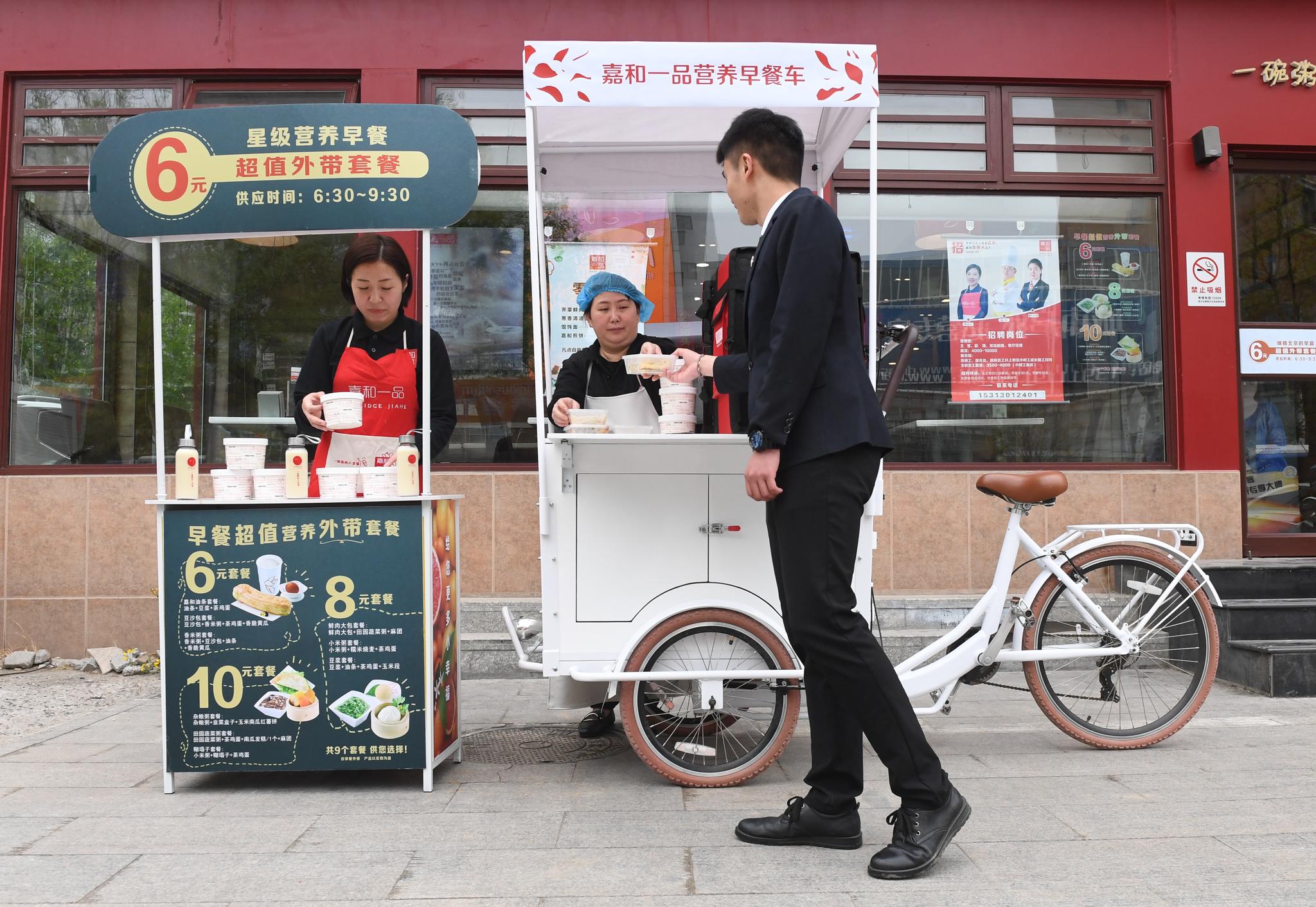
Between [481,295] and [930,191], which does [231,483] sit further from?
[930,191]

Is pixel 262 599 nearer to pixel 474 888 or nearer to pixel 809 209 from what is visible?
pixel 474 888

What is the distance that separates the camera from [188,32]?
23.5ft

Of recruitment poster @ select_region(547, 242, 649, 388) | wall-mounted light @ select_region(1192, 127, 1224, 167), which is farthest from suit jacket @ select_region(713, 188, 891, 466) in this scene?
wall-mounted light @ select_region(1192, 127, 1224, 167)

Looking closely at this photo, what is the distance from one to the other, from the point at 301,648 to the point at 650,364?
5.61 ft

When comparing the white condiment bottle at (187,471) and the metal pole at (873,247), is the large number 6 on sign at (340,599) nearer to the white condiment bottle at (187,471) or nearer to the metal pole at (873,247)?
the white condiment bottle at (187,471)

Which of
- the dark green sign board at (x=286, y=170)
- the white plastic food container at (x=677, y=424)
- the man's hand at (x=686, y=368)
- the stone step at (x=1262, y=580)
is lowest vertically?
the stone step at (x=1262, y=580)

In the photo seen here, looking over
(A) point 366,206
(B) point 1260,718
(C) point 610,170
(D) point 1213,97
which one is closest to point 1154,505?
(B) point 1260,718

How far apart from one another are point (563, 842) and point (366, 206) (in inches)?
94.8

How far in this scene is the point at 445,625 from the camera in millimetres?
4258

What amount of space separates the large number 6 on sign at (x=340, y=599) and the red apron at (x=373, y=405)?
24.3 inches

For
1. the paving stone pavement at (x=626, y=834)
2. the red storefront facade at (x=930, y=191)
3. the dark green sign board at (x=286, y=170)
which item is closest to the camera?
the paving stone pavement at (x=626, y=834)

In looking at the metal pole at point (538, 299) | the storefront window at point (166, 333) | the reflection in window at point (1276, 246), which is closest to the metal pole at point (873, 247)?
the metal pole at point (538, 299)

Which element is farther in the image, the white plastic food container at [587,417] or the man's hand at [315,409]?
the man's hand at [315,409]

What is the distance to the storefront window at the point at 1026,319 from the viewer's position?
7414mm
